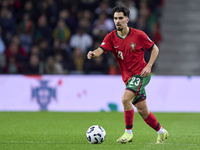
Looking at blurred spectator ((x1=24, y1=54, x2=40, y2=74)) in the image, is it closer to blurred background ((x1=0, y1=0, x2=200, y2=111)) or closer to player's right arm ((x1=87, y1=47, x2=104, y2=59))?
blurred background ((x1=0, y1=0, x2=200, y2=111))

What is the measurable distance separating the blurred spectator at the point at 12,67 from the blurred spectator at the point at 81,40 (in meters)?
2.02

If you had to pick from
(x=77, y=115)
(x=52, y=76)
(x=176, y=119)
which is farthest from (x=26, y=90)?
(x=176, y=119)

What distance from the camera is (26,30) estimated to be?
14891 mm

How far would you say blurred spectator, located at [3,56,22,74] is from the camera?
13500mm

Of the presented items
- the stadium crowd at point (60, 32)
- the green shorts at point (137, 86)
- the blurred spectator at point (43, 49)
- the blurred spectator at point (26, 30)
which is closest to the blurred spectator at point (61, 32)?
the stadium crowd at point (60, 32)

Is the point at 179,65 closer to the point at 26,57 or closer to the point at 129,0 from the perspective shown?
the point at 129,0

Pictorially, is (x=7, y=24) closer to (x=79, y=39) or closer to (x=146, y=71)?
(x=79, y=39)

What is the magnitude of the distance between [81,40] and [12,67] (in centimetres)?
246

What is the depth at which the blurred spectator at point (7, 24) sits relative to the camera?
579 inches

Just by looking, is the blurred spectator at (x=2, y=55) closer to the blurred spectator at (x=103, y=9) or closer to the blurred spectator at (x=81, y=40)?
the blurred spectator at (x=81, y=40)

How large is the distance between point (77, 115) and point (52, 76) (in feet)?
5.34

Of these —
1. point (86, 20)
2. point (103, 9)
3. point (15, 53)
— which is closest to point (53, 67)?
point (15, 53)

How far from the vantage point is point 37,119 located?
10.7 m

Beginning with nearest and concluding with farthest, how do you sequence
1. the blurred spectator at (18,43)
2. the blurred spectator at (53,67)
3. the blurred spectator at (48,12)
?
1. the blurred spectator at (53,67)
2. the blurred spectator at (18,43)
3. the blurred spectator at (48,12)
